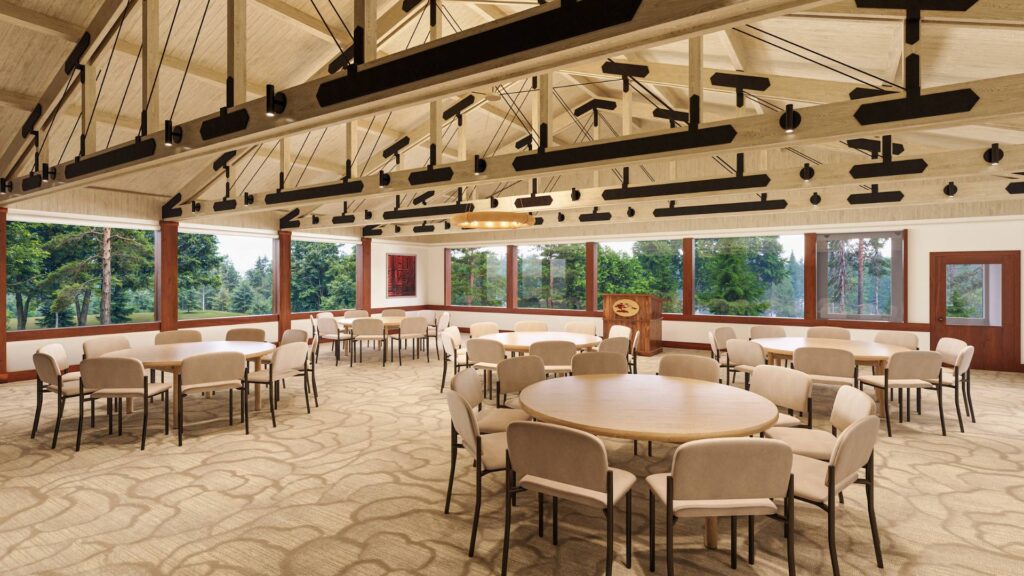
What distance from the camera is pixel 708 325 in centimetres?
1180

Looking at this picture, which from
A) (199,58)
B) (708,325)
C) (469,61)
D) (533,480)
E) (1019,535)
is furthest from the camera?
(708,325)

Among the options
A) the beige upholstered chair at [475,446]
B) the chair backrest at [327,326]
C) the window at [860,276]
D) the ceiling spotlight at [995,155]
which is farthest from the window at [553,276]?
the beige upholstered chair at [475,446]

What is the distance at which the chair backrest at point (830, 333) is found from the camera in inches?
305

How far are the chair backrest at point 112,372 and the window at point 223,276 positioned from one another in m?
6.76

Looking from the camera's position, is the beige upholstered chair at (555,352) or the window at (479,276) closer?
the beige upholstered chair at (555,352)

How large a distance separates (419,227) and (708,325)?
7107mm

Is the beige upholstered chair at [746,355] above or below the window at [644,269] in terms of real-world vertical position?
below

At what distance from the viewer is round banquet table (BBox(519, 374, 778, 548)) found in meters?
2.97

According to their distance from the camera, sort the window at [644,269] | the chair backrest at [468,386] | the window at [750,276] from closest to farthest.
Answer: the chair backrest at [468,386] → the window at [750,276] → the window at [644,269]

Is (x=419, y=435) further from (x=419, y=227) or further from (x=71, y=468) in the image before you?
(x=419, y=227)

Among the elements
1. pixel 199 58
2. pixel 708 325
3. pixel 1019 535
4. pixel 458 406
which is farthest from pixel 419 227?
pixel 1019 535

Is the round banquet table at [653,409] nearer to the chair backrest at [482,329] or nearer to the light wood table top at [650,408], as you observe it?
the light wood table top at [650,408]

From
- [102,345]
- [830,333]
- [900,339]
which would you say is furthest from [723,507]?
[102,345]

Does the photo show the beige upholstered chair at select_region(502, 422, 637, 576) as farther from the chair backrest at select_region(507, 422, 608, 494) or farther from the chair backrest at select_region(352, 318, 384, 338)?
the chair backrest at select_region(352, 318, 384, 338)
